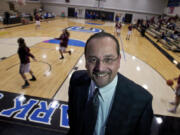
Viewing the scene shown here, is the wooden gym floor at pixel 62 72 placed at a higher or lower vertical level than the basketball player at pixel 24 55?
lower

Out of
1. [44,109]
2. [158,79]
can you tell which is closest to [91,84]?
[44,109]

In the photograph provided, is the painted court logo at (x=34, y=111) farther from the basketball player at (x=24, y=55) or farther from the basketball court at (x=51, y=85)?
the basketball player at (x=24, y=55)

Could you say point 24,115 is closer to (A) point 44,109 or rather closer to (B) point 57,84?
(A) point 44,109

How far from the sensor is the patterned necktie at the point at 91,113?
1.02m

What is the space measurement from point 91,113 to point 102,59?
44 cm

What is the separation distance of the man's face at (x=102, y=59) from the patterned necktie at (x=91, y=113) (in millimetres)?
138

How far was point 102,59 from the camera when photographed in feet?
3.06

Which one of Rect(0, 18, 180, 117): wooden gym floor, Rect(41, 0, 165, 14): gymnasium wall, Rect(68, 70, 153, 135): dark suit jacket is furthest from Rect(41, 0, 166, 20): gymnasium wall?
Rect(68, 70, 153, 135): dark suit jacket

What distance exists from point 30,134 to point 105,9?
24292mm

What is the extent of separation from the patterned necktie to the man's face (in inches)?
5.4

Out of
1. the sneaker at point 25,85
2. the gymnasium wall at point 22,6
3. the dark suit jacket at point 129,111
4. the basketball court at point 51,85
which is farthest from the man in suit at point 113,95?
the gymnasium wall at point 22,6

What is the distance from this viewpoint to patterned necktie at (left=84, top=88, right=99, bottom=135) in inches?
40.1

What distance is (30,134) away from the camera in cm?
250

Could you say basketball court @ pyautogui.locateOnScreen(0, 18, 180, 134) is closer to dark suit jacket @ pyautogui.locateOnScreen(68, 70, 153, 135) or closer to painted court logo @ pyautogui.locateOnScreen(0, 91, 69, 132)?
painted court logo @ pyautogui.locateOnScreen(0, 91, 69, 132)
